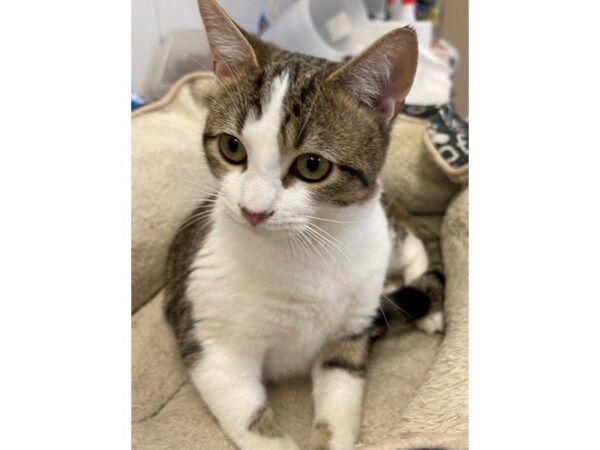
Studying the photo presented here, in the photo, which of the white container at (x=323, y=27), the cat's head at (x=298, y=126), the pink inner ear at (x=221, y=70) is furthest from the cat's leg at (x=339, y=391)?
the white container at (x=323, y=27)

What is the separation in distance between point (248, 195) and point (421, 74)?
73.0 inches

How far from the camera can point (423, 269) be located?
1.61m

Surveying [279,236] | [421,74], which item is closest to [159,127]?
[279,236]

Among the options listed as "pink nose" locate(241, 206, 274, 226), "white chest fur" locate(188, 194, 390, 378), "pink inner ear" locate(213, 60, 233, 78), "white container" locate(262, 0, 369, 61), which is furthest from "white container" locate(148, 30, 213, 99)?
"pink nose" locate(241, 206, 274, 226)

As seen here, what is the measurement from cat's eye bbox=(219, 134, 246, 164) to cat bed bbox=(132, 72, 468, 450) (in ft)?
0.94

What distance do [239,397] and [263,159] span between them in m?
0.57

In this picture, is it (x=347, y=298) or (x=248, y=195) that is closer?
(x=248, y=195)

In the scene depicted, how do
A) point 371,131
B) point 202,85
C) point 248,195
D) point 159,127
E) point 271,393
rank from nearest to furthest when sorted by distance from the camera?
point 248,195 → point 371,131 → point 271,393 → point 159,127 → point 202,85

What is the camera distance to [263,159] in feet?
2.78

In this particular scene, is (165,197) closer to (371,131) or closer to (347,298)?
(347,298)

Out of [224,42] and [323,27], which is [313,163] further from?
[323,27]

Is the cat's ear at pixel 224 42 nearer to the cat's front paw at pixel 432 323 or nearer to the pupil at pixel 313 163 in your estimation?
the pupil at pixel 313 163

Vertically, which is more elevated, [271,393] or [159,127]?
[159,127]

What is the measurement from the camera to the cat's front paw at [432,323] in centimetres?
138
